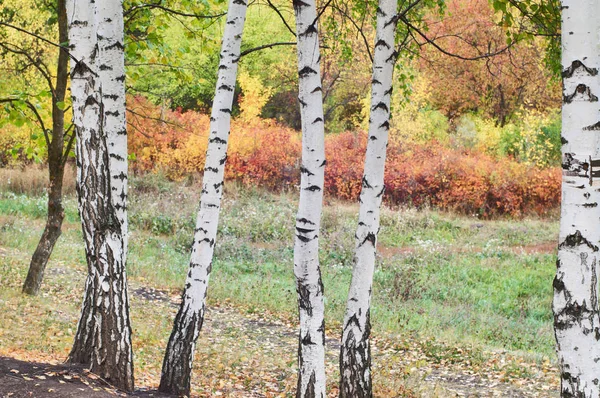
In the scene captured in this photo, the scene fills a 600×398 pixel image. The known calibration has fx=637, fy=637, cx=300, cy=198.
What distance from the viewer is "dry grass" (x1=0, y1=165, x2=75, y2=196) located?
830 inches

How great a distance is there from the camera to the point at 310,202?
4727 millimetres

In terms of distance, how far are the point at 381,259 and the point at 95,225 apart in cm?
1306

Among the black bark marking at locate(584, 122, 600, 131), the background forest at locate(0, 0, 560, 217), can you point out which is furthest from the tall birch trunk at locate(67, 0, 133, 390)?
the background forest at locate(0, 0, 560, 217)

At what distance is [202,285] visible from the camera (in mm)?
5051

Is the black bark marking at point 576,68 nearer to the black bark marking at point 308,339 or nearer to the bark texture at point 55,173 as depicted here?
→ the black bark marking at point 308,339

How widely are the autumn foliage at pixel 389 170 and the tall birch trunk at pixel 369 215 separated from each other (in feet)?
60.6

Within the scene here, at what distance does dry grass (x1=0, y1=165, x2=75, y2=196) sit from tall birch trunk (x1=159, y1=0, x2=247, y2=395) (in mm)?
17452

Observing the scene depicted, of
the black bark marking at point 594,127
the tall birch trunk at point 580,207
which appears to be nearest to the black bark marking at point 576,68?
the tall birch trunk at point 580,207

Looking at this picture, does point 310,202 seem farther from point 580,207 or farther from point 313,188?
point 580,207

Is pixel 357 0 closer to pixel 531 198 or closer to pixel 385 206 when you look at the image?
pixel 385 206

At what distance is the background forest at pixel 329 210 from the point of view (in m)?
7.44

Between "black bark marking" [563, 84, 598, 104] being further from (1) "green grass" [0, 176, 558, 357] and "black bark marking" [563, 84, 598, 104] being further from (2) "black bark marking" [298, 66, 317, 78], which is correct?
(1) "green grass" [0, 176, 558, 357]

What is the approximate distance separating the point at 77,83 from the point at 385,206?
1975 cm

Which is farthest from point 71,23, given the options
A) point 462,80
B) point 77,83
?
point 462,80
